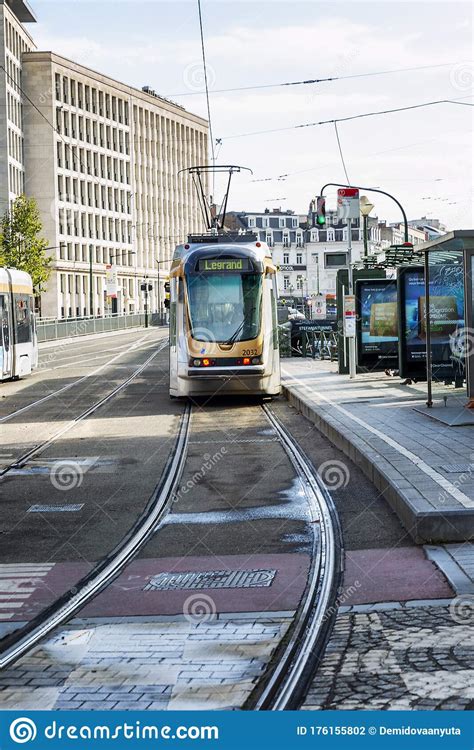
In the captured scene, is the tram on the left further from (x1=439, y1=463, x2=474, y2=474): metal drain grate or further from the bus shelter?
(x1=439, y1=463, x2=474, y2=474): metal drain grate

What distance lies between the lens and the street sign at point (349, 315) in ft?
91.9

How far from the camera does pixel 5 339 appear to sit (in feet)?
115

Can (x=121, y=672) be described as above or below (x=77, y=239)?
below

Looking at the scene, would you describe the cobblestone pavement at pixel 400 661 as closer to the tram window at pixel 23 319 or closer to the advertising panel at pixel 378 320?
the advertising panel at pixel 378 320

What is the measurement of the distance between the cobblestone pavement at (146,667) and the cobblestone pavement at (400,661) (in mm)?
393

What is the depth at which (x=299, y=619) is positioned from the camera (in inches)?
308

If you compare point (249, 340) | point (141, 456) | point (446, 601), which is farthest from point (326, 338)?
point (446, 601)

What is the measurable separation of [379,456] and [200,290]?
1115cm

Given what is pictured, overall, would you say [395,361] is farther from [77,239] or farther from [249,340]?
[77,239]

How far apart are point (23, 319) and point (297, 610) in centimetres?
2992

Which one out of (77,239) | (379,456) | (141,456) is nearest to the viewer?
(379,456)

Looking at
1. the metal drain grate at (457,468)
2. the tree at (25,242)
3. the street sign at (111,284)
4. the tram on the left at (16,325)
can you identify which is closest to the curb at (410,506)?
the metal drain grate at (457,468)

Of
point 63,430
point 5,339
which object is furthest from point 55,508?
point 5,339

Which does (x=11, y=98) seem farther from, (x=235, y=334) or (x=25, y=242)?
(x=235, y=334)
